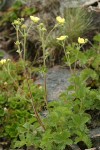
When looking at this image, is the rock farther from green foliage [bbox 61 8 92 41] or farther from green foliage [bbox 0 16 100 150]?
green foliage [bbox 61 8 92 41]

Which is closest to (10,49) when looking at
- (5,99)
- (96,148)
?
(5,99)

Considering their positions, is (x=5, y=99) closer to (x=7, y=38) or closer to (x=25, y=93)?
(x=25, y=93)

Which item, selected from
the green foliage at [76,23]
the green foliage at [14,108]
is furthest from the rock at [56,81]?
the green foliage at [76,23]

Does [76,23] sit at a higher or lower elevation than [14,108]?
higher

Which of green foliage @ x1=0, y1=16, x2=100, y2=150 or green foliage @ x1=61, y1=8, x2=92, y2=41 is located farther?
green foliage @ x1=61, y1=8, x2=92, y2=41

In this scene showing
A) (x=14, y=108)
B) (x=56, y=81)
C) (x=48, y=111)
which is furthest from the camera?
(x=56, y=81)

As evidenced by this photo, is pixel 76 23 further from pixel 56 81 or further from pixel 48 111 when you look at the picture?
pixel 48 111

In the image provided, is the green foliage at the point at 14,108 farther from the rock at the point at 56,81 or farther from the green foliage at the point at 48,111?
the rock at the point at 56,81

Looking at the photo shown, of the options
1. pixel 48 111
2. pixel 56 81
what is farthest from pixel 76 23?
pixel 48 111

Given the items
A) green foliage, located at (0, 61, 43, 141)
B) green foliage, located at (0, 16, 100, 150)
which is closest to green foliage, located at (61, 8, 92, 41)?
green foliage, located at (0, 16, 100, 150)

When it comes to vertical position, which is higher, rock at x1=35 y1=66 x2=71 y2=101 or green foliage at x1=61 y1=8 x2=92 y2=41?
green foliage at x1=61 y1=8 x2=92 y2=41

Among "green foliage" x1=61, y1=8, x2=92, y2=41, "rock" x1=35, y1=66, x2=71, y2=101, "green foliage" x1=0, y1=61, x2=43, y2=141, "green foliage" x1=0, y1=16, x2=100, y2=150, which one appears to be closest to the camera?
"green foliage" x1=0, y1=16, x2=100, y2=150
